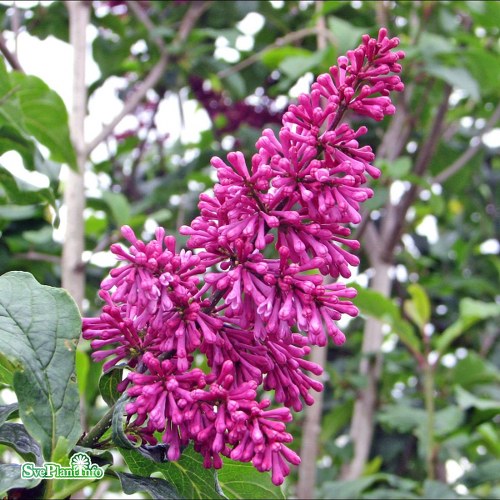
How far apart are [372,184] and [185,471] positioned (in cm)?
175

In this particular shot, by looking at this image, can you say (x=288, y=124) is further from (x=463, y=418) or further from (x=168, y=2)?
(x=168, y=2)

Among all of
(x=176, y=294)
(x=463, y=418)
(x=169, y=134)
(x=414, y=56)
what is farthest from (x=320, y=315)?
(x=169, y=134)

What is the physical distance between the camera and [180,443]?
A: 92cm

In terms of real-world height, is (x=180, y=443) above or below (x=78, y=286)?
above

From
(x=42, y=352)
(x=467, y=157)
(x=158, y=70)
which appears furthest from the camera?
(x=467, y=157)

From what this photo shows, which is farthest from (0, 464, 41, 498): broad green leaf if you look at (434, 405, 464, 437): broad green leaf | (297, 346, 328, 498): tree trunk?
(434, 405, 464, 437): broad green leaf

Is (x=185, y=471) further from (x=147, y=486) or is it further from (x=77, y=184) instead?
(x=77, y=184)

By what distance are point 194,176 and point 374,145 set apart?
0.73 meters

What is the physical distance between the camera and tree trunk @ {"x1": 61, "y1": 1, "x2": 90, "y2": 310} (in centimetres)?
190

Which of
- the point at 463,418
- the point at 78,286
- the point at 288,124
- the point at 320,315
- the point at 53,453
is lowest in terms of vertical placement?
the point at 463,418

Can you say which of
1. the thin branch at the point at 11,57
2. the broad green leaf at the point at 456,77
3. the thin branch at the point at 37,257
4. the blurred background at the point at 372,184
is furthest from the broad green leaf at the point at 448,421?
the thin branch at the point at 11,57

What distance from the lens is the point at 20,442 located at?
1032 millimetres

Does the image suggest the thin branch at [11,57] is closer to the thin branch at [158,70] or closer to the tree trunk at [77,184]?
the tree trunk at [77,184]

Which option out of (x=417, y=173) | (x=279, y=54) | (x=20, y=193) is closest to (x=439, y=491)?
(x=417, y=173)
